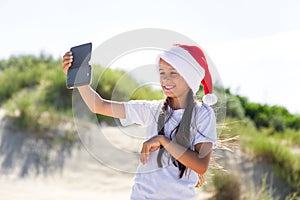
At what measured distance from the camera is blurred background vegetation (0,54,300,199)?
8.80 metres

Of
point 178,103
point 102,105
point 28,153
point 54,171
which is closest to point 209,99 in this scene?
point 178,103

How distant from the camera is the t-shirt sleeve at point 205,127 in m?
2.41

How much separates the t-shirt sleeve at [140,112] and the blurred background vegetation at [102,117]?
4.27 meters

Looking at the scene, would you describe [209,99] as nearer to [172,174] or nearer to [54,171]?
[172,174]

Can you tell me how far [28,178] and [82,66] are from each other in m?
5.83

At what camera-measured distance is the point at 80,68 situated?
257cm

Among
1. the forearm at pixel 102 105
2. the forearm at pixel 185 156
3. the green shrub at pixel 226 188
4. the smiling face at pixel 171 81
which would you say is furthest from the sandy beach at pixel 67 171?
the forearm at pixel 185 156

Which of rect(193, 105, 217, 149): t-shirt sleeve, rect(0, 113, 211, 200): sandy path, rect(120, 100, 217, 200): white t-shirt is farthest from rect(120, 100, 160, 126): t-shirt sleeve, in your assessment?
rect(0, 113, 211, 200): sandy path

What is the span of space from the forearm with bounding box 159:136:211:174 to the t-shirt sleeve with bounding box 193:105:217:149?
75 millimetres

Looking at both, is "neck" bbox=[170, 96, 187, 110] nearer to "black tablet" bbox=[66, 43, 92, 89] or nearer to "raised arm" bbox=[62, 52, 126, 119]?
"raised arm" bbox=[62, 52, 126, 119]

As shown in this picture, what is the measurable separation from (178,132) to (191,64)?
0.32m

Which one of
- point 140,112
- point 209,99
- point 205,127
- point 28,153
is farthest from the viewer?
point 28,153

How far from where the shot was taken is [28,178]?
8055 millimetres

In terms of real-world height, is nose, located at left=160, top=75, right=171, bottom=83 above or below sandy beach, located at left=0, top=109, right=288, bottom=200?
above
